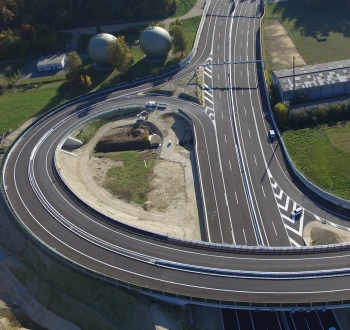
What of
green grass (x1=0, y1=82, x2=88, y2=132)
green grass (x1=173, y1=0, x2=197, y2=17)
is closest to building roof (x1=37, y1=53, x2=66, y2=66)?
green grass (x1=0, y1=82, x2=88, y2=132)

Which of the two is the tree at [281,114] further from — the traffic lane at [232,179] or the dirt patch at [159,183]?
the dirt patch at [159,183]

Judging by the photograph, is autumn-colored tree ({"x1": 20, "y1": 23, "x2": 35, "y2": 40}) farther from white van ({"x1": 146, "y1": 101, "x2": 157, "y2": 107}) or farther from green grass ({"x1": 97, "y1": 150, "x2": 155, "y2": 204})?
green grass ({"x1": 97, "y1": 150, "x2": 155, "y2": 204})

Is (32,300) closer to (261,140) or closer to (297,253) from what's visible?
(297,253)

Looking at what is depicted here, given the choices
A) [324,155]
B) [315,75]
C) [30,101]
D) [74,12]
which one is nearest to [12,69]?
[30,101]

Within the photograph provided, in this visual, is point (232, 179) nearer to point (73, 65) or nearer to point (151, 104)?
point (151, 104)

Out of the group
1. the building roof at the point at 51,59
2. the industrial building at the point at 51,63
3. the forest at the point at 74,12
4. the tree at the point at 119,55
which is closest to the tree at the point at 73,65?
the tree at the point at 119,55

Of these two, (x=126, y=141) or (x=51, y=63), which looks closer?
(x=126, y=141)
